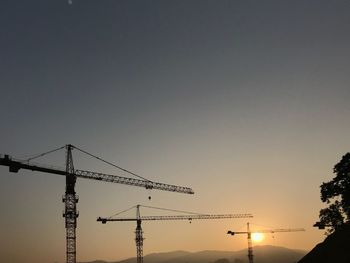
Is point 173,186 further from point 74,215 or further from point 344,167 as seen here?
point 344,167

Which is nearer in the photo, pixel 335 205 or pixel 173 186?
pixel 335 205

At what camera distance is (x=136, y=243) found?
120m

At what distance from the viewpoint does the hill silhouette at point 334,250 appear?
142 ft

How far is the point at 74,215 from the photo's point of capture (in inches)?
3127

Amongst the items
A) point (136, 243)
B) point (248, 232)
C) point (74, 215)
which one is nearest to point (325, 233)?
point (74, 215)

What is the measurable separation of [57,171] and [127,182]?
76.1 feet

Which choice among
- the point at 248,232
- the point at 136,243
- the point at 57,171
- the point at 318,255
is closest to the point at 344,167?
the point at 318,255

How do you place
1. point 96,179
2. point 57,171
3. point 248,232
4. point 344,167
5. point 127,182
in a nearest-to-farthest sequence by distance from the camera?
point 344,167 → point 57,171 → point 96,179 → point 127,182 → point 248,232

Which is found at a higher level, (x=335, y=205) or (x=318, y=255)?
(x=335, y=205)

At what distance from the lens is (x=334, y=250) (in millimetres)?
45531

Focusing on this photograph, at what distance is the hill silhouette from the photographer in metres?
43.4

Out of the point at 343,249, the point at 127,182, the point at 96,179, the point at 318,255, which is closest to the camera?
the point at 343,249

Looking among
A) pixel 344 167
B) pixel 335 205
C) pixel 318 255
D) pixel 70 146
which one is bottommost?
pixel 318 255

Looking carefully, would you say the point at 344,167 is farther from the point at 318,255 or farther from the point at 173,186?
the point at 173,186
